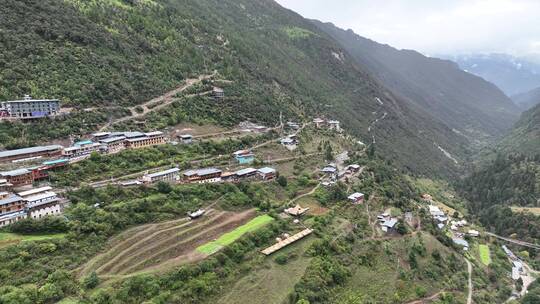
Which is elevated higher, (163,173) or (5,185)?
(163,173)

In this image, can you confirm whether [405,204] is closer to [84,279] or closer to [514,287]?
[514,287]

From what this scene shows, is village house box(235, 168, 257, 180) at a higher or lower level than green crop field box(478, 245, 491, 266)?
higher

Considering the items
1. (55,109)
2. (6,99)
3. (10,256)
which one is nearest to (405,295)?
(10,256)

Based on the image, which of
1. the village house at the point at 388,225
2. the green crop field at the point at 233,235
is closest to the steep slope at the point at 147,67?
the green crop field at the point at 233,235

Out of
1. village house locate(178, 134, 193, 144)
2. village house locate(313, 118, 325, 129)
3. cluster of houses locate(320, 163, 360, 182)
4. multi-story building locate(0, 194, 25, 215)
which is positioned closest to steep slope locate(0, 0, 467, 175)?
village house locate(313, 118, 325, 129)

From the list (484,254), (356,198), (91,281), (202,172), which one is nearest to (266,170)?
(202,172)

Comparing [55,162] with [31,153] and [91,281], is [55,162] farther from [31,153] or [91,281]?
[91,281]

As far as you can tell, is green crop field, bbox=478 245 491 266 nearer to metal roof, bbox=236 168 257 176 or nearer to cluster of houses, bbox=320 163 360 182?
cluster of houses, bbox=320 163 360 182
